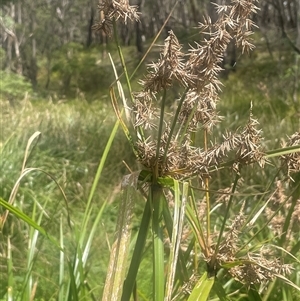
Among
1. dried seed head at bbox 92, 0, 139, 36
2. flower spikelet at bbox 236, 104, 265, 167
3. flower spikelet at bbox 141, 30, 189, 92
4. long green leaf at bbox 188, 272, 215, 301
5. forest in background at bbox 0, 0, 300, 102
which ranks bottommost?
forest in background at bbox 0, 0, 300, 102

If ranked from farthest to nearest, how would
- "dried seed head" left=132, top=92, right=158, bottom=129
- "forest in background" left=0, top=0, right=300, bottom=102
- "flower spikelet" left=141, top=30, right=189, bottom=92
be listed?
"forest in background" left=0, top=0, right=300, bottom=102
"dried seed head" left=132, top=92, right=158, bottom=129
"flower spikelet" left=141, top=30, right=189, bottom=92

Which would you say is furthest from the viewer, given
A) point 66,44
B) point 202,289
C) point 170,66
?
point 66,44

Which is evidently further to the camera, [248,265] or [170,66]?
[248,265]

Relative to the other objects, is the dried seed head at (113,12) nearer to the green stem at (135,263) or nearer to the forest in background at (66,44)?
the green stem at (135,263)

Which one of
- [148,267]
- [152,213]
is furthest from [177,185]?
[148,267]

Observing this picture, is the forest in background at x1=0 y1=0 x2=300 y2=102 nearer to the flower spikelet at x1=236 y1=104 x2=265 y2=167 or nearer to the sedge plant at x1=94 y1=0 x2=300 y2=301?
the sedge plant at x1=94 y1=0 x2=300 y2=301

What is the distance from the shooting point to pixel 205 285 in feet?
2.21

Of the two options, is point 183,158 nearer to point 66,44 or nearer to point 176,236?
point 176,236

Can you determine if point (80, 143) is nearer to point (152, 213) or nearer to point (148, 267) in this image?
point (148, 267)

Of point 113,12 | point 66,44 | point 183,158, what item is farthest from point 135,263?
point 66,44

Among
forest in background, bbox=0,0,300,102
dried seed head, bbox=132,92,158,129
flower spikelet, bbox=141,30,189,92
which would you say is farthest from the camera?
forest in background, bbox=0,0,300,102

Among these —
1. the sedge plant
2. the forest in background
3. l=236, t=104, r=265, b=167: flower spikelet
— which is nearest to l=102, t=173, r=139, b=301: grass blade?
the sedge plant

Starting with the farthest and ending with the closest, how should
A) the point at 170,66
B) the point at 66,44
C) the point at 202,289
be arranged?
the point at 66,44 → the point at 202,289 → the point at 170,66

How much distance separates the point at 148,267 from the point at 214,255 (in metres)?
1.45
